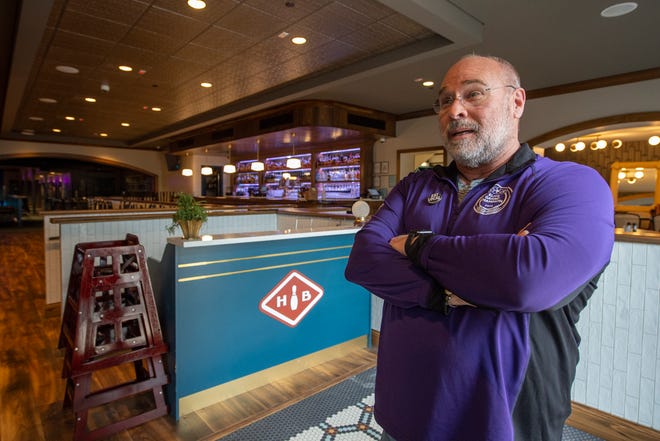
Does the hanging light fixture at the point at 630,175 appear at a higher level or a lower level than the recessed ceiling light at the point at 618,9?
lower

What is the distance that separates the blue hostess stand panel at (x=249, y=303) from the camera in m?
→ 2.49

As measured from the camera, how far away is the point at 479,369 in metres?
1.06

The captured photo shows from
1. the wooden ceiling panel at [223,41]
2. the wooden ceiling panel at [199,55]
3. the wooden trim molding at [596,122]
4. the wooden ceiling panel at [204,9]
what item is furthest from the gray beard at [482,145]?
the wooden trim molding at [596,122]

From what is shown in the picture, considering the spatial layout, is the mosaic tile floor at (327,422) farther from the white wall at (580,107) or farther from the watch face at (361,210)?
the white wall at (580,107)

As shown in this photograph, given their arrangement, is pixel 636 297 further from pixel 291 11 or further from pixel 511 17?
pixel 291 11

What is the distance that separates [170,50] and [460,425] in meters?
5.81

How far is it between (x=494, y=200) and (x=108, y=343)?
243 centimetres

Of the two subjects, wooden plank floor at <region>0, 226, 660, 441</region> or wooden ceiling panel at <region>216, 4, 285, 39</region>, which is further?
wooden ceiling panel at <region>216, 4, 285, 39</region>

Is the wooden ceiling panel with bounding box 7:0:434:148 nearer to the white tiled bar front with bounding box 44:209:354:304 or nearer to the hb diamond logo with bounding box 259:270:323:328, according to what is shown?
the white tiled bar front with bounding box 44:209:354:304

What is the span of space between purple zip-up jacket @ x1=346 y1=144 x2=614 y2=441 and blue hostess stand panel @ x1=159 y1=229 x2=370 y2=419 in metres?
1.64

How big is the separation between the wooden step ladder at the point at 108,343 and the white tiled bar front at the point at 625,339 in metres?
2.77

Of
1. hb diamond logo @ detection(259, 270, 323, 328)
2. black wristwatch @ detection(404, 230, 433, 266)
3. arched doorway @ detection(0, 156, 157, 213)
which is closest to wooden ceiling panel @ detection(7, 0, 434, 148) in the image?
hb diamond logo @ detection(259, 270, 323, 328)

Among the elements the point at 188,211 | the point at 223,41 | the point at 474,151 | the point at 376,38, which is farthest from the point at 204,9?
the point at 474,151

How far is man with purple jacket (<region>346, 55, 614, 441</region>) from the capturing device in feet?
3.17
